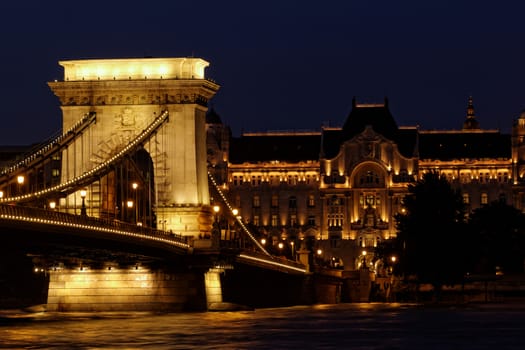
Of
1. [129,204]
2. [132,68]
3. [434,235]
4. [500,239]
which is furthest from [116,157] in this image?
[500,239]

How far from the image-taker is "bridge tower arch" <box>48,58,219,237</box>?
111 m

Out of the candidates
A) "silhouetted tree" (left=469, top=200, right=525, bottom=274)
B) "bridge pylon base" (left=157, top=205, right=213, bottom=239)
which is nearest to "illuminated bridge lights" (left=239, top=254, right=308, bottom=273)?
"bridge pylon base" (left=157, top=205, right=213, bottom=239)

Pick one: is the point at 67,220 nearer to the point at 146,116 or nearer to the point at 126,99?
the point at 126,99

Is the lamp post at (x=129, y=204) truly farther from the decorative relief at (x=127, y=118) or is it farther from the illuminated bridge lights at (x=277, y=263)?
the illuminated bridge lights at (x=277, y=263)

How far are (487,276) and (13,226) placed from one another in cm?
8892

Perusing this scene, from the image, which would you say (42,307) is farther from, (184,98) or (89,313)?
(184,98)

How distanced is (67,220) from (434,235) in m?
63.1

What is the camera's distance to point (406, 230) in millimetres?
146625

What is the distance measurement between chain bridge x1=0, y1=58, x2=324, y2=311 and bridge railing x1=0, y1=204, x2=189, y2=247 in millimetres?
A: 3940

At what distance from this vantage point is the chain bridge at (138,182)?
349 feet

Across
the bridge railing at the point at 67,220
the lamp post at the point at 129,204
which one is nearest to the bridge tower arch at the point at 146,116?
the lamp post at the point at 129,204

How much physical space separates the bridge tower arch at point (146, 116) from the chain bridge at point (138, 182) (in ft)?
0.21

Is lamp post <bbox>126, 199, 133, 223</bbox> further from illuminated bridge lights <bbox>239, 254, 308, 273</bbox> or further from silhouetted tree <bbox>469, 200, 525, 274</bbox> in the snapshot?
silhouetted tree <bbox>469, 200, 525, 274</bbox>

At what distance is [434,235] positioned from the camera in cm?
14300
